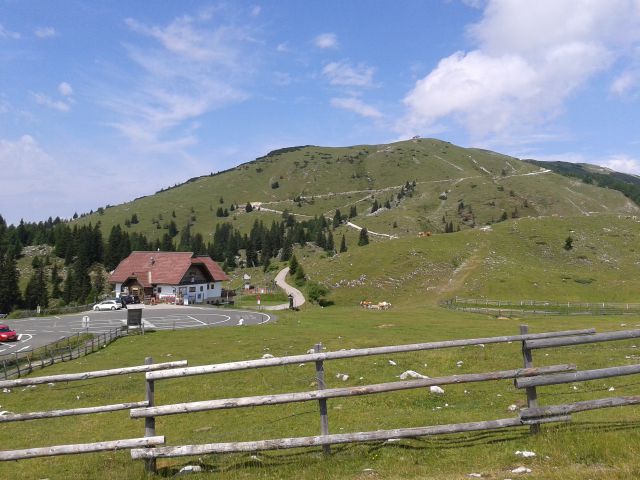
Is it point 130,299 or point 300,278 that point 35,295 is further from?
point 300,278

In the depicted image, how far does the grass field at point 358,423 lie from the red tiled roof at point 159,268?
69402 mm

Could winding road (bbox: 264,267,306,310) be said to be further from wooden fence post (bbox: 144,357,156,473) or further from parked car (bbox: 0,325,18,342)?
wooden fence post (bbox: 144,357,156,473)

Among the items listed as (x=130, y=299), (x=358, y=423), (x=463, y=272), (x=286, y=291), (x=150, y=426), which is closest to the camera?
(x=150, y=426)

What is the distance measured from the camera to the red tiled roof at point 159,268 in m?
103

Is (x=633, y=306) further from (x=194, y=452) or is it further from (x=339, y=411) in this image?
(x=194, y=452)

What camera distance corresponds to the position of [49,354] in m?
38.3

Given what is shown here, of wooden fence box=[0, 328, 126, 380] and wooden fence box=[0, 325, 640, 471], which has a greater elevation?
wooden fence box=[0, 325, 640, 471]

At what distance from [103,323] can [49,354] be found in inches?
1076

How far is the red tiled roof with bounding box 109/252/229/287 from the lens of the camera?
103375 mm

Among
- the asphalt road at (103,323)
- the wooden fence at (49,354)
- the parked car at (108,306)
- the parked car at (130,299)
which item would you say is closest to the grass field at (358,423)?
the wooden fence at (49,354)

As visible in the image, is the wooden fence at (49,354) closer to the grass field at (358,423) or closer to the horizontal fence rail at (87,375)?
the grass field at (358,423)

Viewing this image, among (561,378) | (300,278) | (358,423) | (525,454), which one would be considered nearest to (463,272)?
(300,278)

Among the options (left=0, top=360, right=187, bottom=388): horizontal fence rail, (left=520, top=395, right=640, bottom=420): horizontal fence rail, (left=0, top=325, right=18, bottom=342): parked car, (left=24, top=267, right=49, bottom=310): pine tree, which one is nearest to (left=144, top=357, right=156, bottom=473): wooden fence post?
(left=0, top=360, right=187, bottom=388): horizontal fence rail

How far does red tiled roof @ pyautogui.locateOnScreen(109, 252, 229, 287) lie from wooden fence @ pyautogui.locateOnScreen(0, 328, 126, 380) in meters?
55.2
